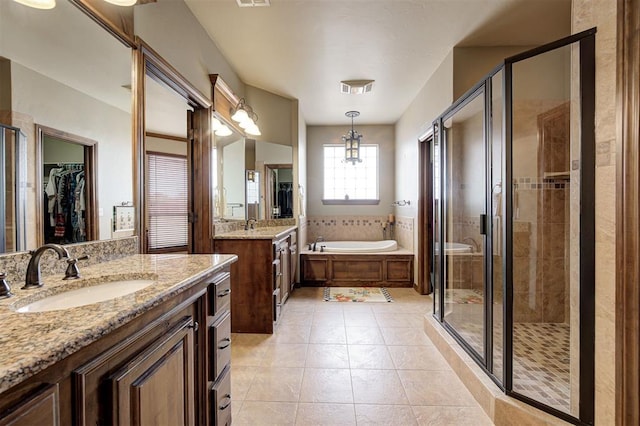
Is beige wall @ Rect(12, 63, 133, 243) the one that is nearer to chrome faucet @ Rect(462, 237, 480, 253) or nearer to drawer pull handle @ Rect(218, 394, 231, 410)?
drawer pull handle @ Rect(218, 394, 231, 410)

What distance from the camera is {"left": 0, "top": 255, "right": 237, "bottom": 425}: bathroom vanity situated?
567 mm

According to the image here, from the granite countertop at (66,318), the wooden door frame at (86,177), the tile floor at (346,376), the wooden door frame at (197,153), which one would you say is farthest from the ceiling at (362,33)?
the tile floor at (346,376)

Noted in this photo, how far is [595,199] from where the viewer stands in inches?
53.2

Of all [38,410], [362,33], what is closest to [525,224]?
[362,33]

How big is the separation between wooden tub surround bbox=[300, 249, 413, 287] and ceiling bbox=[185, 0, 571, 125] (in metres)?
2.32

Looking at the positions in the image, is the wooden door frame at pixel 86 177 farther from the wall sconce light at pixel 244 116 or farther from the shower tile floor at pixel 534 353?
the shower tile floor at pixel 534 353

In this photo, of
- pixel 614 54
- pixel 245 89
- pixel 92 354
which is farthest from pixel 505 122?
pixel 245 89

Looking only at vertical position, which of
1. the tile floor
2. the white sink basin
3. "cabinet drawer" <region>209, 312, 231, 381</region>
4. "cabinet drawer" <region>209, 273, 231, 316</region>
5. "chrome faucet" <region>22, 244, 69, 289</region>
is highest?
"chrome faucet" <region>22, 244, 69, 289</region>

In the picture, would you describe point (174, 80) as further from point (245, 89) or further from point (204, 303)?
point (245, 89)

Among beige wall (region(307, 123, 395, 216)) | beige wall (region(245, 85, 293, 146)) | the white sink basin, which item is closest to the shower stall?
the white sink basin

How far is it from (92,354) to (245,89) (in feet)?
12.4

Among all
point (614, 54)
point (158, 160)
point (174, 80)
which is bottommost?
point (158, 160)

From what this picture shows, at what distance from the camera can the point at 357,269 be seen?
4457mm

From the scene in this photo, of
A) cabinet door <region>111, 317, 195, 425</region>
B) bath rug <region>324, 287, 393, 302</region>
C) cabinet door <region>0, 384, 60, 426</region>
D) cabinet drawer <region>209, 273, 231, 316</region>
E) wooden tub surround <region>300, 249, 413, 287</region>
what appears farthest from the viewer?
wooden tub surround <region>300, 249, 413, 287</region>
